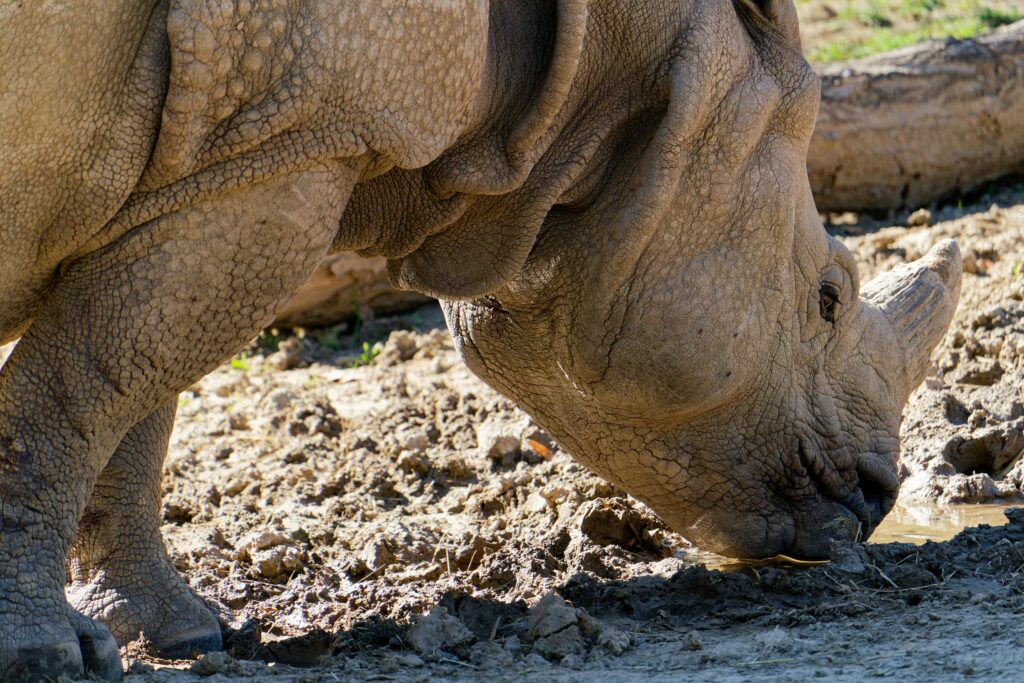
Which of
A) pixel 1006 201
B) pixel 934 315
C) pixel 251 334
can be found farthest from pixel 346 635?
pixel 1006 201

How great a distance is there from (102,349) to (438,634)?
1104 millimetres

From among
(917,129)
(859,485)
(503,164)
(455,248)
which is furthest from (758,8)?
(917,129)

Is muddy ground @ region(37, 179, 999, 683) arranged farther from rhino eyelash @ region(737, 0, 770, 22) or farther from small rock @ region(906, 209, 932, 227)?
rhino eyelash @ region(737, 0, 770, 22)

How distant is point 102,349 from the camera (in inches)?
137

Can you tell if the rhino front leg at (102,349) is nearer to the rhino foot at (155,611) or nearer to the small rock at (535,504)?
the rhino foot at (155,611)

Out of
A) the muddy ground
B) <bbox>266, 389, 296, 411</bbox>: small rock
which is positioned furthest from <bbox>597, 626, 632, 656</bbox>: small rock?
<bbox>266, 389, 296, 411</bbox>: small rock

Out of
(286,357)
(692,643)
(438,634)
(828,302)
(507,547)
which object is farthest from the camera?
(286,357)

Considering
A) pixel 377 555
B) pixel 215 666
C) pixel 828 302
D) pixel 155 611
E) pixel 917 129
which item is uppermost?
pixel 917 129

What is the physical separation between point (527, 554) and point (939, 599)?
1.35 metres

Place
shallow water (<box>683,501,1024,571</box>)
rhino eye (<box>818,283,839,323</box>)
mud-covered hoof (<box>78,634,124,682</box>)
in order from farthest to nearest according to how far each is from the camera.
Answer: shallow water (<box>683,501,1024,571</box>)
rhino eye (<box>818,283,839,323</box>)
mud-covered hoof (<box>78,634,124,682</box>)

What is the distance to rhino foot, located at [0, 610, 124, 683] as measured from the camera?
3.39 m

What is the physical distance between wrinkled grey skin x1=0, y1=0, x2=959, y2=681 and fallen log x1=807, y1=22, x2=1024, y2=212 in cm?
412

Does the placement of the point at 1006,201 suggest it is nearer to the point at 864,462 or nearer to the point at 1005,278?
the point at 1005,278

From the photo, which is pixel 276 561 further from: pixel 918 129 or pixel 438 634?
pixel 918 129
